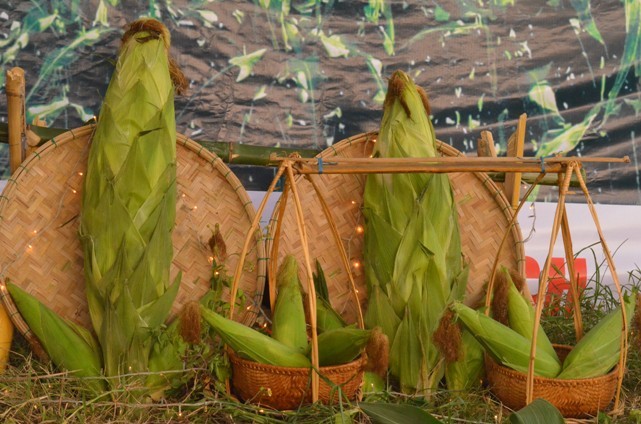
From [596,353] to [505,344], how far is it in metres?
0.20

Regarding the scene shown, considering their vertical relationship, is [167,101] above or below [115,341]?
above

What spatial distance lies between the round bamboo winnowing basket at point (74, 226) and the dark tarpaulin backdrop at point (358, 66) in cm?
50

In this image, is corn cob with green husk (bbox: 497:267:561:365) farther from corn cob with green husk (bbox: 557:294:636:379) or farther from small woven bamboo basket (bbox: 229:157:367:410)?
small woven bamboo basket (bbox: 229:157:367:410)

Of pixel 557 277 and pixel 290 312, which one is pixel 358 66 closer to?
pixel 557 277

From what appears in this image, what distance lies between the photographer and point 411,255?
1.76m

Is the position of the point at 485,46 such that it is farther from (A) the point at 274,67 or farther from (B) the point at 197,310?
(B) the point at 197,310

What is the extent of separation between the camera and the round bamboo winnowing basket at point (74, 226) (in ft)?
5.82

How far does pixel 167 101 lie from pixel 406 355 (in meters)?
0.84

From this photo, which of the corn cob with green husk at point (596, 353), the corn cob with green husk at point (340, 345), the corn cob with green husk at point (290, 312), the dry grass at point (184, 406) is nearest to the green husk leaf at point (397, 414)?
the dry grass at point (184, 406)

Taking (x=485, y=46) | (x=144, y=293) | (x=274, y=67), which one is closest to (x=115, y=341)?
(x=144, y=293)

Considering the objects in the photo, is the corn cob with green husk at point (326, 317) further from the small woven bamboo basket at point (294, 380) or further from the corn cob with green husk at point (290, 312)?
the small woven bamboo basket at point (294, 380)

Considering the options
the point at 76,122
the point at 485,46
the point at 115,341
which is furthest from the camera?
the point at 485,46

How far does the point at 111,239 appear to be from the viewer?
1.69m

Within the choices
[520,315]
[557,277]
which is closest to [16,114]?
[520,315]
